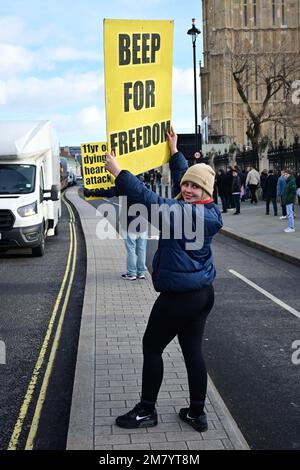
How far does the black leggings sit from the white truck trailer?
9.30 m

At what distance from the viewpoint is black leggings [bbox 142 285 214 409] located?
12.8ft

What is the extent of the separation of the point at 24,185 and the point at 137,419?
1034cm

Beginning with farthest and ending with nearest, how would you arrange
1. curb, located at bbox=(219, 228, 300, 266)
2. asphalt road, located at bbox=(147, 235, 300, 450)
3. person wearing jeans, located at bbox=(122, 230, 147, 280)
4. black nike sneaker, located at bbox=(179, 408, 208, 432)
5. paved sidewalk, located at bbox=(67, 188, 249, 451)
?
1. curb, located at bbox=(219, 228, 300, 266)
2. person wearing jeans, located at bbox=(122, 230, 147, 280)
3. asphalt road, located at bbox=(147, 235, 300, 450)
4. black nike sneaker, located at bbox=(179, 408, 208, 432)
5. paved sidewalk, located at bbox=(67, 188, 249, 451)

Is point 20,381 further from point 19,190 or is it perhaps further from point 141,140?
point 19,190

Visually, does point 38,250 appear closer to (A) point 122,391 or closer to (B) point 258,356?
(B) point 258,356

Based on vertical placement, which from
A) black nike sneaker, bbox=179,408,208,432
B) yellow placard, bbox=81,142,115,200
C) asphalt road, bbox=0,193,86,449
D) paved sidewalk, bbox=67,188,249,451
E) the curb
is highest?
yellow placard, bbox=81,142,115,200

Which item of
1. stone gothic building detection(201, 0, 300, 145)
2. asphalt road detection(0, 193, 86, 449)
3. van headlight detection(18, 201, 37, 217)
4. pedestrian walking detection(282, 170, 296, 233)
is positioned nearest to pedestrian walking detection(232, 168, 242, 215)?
pedestrian walking detection(282, 170, 296, 233)

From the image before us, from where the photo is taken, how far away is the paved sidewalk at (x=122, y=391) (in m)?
3.85

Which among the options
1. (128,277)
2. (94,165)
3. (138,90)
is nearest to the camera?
(138,90)

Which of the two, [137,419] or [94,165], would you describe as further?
[94,165]

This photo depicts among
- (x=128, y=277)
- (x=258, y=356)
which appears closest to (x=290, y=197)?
(x=128, y=277)

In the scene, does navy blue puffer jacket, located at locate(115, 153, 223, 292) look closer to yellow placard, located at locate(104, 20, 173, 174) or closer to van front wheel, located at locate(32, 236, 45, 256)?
yellow placard, located at locate(104, 20, 173, 174)

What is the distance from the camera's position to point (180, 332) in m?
4.04

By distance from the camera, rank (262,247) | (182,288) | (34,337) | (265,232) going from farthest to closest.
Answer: (265,232) < (262,247) < (34,337) < (182,288)
